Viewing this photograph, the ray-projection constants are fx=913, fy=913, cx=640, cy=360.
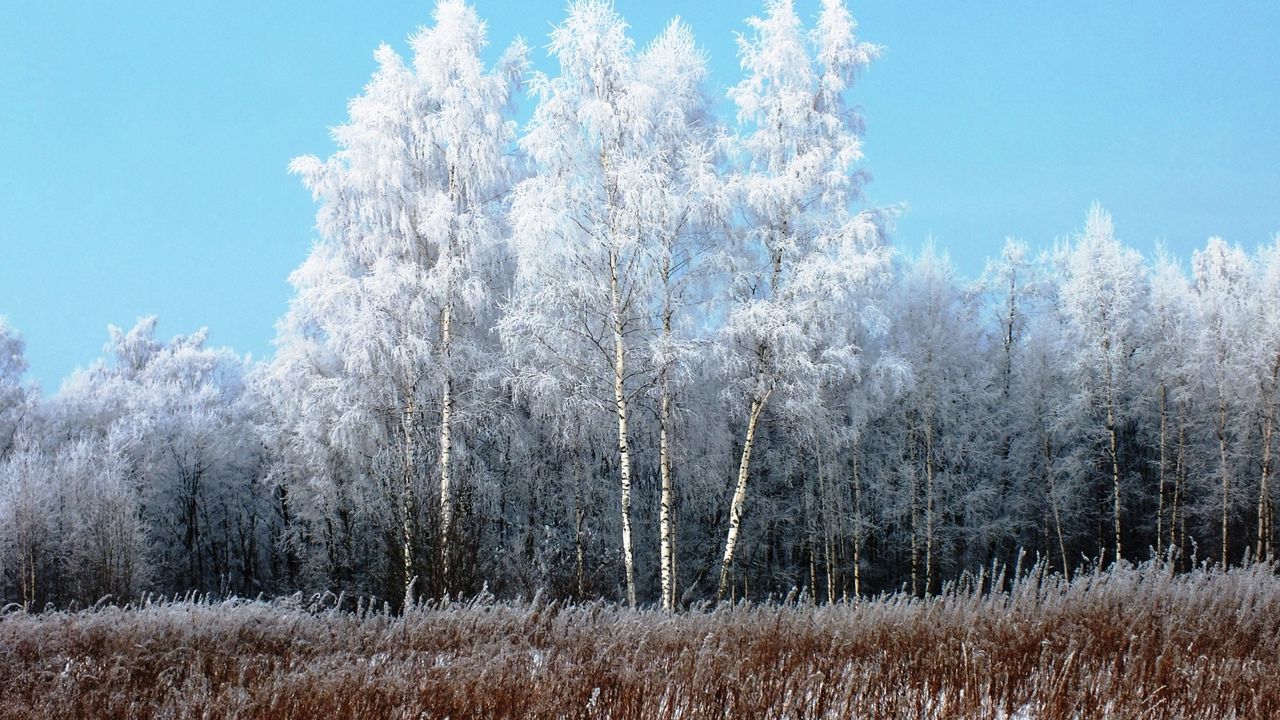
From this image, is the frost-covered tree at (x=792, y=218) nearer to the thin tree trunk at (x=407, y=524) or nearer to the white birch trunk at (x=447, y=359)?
the white birch trunk at (x=447, y=359)

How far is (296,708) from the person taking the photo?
16.1 feet

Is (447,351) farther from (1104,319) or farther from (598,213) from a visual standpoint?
(1104,319)

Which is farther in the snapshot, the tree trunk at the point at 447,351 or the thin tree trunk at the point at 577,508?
the thin tree trunk at the point at 577,508

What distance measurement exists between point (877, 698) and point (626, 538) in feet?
35.5

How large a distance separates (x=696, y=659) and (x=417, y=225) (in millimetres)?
13670

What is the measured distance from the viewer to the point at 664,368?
15664mm

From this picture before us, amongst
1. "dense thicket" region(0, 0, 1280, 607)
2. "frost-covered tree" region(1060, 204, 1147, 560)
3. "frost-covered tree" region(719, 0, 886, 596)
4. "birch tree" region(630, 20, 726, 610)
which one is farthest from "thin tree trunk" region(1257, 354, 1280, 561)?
"birch tree" region(630, 20, 726, 610)

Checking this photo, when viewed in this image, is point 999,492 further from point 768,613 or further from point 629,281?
point 768,613

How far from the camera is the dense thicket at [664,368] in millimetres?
15805

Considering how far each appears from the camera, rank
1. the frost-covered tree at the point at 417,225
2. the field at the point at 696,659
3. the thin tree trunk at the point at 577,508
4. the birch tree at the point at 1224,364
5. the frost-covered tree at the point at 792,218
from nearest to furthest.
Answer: the field at the point at 696,659 < the frost-covered tree at the point at 792,218 < the frost-covered tree at the point at 417,225 < the thin tree trunk at the point at 577,508 < the birch tree at the point at 1224,364

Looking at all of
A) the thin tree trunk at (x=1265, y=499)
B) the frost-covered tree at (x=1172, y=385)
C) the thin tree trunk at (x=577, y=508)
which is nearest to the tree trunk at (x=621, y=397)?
the thin tree trunk at (x=577, y=508)

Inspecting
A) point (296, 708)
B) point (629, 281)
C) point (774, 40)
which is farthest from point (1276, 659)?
point (774, 40)

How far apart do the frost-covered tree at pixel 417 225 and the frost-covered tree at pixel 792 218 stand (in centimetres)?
488

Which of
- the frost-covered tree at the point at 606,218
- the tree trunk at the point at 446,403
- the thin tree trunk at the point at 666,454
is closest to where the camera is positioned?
the thin tree trunk at the point at 666,454
